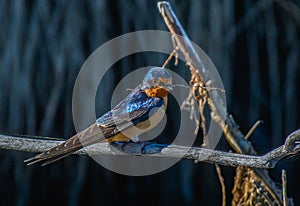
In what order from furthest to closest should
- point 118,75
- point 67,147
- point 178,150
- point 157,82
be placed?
point 118,75
point 157,82
point 67,147
point 178,150

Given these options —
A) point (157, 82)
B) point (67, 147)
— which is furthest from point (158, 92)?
point (67, 147)

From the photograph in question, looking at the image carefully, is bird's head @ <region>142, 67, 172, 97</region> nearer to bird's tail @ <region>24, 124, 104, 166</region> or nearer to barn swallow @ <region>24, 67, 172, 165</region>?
barn swallow @ <region>24, 67, 172, 165</region>

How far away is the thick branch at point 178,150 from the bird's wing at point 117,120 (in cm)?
3

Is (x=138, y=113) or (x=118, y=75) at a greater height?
(x=118, y=75)

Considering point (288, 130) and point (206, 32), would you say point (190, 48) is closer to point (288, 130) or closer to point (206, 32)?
point (206, 32)

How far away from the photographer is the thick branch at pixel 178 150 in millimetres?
1592

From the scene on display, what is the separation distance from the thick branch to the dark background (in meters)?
1.14

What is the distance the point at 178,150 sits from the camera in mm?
1673

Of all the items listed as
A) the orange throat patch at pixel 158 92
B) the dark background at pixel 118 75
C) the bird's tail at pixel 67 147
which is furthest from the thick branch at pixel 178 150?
the dark background at pixel 118 75

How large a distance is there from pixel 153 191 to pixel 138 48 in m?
0.69

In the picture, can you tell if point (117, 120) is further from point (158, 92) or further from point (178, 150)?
point (178, 150)

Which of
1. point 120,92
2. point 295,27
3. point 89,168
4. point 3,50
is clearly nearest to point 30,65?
point 3,50

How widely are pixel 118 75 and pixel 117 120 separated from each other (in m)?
1.16

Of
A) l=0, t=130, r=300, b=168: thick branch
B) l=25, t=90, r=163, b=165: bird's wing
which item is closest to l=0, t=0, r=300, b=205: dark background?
l=25, t=90, r=163, b=165: bird's wing
